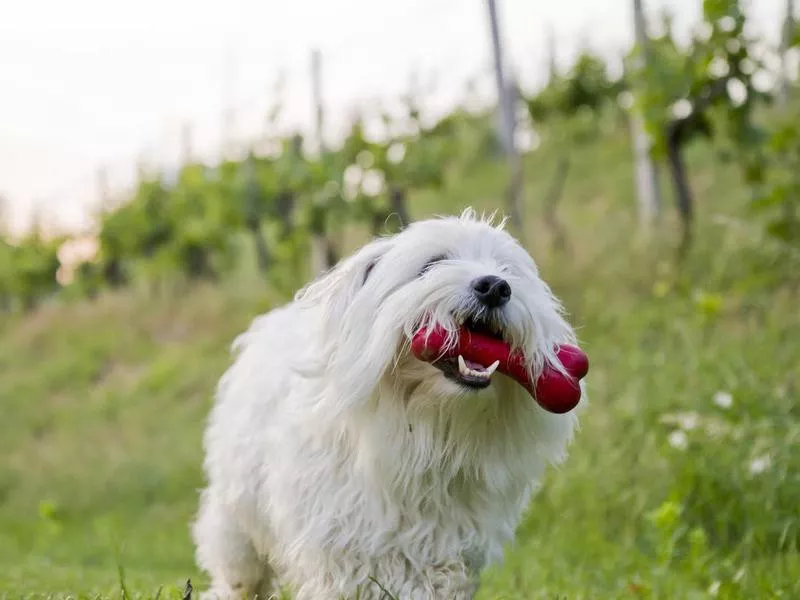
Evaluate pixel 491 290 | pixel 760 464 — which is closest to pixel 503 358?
pixel 491 290

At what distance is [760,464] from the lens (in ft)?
19.7

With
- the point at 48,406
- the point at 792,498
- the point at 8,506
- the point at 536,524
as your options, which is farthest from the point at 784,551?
the point at 48,406

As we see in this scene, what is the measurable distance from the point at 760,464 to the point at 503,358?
10.5 ft

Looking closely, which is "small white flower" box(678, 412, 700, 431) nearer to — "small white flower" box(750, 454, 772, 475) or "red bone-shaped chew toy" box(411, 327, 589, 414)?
"small white flower" box(750, 454, 772, 475)

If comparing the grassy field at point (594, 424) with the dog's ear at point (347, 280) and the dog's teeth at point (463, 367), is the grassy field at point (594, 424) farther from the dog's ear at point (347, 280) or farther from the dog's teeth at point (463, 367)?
the dog's teeth at point (463, 367)

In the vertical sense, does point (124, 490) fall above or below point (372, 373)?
below

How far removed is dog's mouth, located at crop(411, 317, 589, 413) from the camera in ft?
11.3

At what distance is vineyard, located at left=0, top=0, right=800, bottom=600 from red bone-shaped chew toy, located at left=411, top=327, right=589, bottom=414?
133cm

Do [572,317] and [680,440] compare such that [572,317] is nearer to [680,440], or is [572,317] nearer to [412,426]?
[680,440]

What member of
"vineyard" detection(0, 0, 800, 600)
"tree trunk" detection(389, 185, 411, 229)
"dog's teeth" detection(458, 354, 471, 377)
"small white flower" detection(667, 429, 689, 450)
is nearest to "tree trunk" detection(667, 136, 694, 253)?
"vineyard" detection(0, 0, 800, 600)

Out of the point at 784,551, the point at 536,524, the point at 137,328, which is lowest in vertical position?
the point at 137,328

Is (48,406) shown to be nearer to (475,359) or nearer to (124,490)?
(124,490)

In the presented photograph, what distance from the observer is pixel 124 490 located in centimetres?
1230

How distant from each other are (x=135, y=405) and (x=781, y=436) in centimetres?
1089
